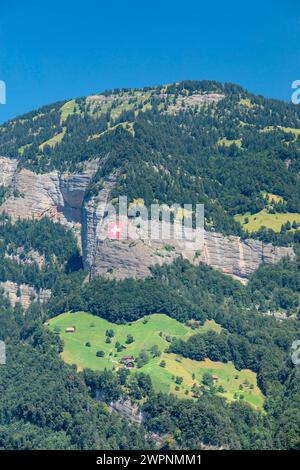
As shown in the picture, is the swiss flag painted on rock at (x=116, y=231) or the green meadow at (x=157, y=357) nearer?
the green meadow at (x=157, y=357)

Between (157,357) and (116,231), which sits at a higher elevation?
(116,231)

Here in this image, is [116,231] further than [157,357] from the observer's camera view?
Yes

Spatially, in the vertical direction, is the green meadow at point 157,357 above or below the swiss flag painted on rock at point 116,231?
below

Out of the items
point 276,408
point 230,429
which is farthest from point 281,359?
point 230,429

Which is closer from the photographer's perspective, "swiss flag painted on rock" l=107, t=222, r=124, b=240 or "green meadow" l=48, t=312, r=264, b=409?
"green meadow" l=48, t=312, r=264, b=409

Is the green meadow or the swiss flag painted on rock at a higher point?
the swiss flag painted on rock
